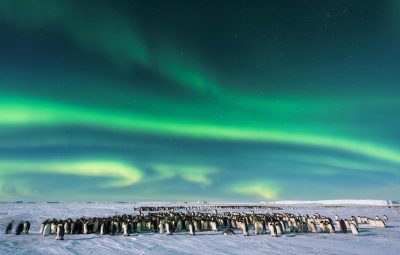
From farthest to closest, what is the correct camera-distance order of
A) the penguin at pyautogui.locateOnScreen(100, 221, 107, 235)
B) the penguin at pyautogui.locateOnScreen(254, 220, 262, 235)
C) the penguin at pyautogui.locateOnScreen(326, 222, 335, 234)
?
the penguin at pyautogui.locateOnScreen(326, 222, 335, 234) < the penguin at pyautogui.locateOnScreen(254, 220, 262, 235) < the penguin at pyautogui.locateOnScreen(100, 221, 107, 235)

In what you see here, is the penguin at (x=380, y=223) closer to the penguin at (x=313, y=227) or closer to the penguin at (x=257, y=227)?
the penguin at (x=313, y=227)

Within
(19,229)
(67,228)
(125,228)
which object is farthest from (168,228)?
(19,229)

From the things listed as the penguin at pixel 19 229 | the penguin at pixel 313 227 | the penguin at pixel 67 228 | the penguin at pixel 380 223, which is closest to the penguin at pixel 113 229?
the penguin at pixel 67 228

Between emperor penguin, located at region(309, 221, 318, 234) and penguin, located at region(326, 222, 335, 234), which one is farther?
emperor penguin, located at region(309, 221, 318, 234)

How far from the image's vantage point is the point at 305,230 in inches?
1048

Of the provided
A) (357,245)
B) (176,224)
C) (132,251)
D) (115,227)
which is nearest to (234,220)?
(176,224)

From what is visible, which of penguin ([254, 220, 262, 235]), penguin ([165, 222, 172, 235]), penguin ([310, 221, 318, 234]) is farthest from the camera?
penguin ([310, 221, 318, 234])

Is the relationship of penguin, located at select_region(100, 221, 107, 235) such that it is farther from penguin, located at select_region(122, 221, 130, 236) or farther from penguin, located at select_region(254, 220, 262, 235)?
penguin, located at select_region(254, 220, 262, 235)

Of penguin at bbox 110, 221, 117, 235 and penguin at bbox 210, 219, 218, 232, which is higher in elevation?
penguin at bbox 210, 219, 218, 232

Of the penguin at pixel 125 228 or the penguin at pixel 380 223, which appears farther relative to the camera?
the penguin at pixel 380 223

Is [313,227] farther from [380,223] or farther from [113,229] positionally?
[113,229]

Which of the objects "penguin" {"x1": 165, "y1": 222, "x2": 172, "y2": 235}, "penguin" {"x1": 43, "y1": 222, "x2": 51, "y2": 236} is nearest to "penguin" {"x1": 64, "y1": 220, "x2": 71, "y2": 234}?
"penguin" {"x1": 43, "y1": 222, "x2": 51, "y2": 236}

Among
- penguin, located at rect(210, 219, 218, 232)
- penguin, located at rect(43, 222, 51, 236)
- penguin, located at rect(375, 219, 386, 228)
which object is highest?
penguin, located at rect(375, 219, 386, 228)

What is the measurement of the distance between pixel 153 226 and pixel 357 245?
47.4 ft
